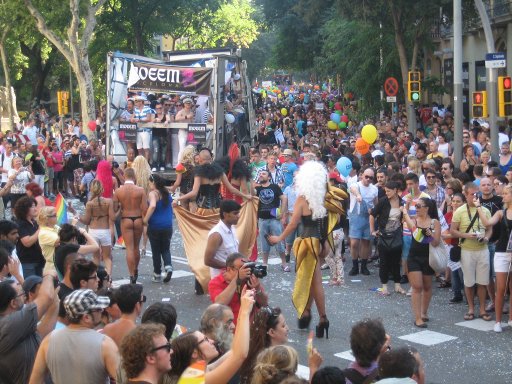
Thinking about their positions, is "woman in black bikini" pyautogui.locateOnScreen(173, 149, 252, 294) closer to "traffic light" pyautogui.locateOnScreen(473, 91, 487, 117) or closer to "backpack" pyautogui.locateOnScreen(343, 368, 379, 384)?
"backpack" pyautogui.locateOnScreen(343, 368, 379, 384)

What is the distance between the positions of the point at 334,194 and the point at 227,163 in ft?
11.8

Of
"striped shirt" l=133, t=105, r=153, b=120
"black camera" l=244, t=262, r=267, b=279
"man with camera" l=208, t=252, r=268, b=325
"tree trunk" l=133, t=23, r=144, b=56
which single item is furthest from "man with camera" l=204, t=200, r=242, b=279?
"tree trunk" l=133, t=23, r=144, b=56

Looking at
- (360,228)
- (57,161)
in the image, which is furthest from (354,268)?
(57,161)

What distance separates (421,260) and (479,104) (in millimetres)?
8704

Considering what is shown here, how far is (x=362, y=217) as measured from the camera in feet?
43.5

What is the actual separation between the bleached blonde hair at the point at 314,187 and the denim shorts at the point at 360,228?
356 centimetres

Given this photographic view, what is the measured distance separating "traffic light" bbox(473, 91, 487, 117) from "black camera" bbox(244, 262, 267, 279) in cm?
1244

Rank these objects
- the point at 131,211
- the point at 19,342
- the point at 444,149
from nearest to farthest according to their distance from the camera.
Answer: the point at 19,342 < the point at 131,211 < the point at 444,149

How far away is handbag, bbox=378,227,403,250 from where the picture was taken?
38.6ft

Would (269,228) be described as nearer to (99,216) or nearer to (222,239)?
(99,216)

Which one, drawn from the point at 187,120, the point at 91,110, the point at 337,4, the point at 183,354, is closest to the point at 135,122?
the point at 187,120

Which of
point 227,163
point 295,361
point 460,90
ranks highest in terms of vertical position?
point 460,90

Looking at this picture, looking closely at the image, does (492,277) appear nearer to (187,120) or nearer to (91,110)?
(187,120)

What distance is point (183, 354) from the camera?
5.00m
